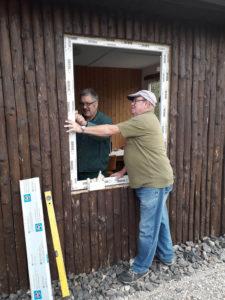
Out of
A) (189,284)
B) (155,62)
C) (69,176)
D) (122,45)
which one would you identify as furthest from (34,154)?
(155,62)

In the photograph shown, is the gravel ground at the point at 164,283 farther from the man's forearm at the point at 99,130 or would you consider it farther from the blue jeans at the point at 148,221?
the man's forearm at the point at 99,130

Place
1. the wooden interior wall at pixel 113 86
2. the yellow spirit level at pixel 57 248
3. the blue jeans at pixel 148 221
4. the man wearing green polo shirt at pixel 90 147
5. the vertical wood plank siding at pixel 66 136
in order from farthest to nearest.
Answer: the wooden interior wall at pixel 113 86, the man wearing green polo shirt at pixel 90 147, the blue jeans at pixel 148 221, the yellow spirit level at pixel 57 248, the vertical wood plank siding at pixel 66 136

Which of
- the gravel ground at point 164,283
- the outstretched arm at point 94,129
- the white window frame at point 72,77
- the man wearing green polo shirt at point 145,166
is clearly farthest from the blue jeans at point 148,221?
the outstretched arm at point 94,129

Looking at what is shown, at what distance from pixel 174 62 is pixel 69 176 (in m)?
1.76

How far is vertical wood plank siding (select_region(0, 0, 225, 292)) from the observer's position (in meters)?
2.25

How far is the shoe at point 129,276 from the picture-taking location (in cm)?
270

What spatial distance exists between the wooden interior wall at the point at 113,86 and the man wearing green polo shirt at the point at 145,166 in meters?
4.17

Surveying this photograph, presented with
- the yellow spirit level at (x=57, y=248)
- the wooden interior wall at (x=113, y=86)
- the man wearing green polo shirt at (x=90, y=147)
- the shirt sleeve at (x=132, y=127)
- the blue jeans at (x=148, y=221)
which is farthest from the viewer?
the wooden interior wall at (x=113, y=86)

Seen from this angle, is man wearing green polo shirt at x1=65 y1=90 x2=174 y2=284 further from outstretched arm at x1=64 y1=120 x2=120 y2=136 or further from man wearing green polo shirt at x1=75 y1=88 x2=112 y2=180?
man wearing green polo shirt at x1=75 y1=88 x2=112 y2=180

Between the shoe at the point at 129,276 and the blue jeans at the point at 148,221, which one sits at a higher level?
the blue jeans at the point at 148,221

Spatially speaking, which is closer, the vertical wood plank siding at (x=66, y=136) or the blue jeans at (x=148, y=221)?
the vertical wood plank siding at (x=66, y=136)

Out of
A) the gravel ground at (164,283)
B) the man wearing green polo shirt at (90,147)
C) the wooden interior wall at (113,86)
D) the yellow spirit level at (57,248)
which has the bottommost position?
the gravel ground at (164,283)

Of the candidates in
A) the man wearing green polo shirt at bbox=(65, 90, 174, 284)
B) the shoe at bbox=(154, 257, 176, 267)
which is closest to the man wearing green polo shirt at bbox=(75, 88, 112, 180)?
the man wearing green polo shirt at bbox=(65, 90, 174, 284)

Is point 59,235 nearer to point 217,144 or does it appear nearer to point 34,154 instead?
point 34,154
